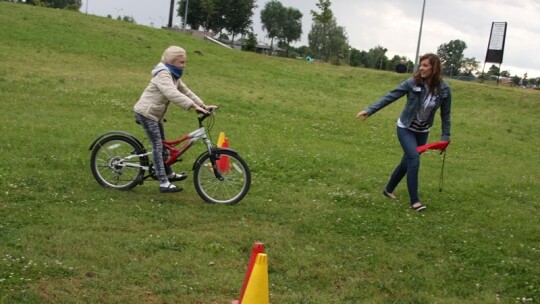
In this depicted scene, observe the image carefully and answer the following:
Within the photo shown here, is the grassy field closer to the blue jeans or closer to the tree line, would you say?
the blue jeans

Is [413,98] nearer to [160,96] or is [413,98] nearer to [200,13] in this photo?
[160,96]

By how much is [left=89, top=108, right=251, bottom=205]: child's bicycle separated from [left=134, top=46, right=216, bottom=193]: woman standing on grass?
0.18 m

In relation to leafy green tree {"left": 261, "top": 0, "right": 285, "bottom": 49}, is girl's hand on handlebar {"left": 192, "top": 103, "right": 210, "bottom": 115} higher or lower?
lower

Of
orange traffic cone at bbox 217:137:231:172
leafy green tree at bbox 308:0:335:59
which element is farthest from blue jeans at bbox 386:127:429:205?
leafy green tree at bbox 308:0:335:59

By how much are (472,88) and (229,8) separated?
65.7m

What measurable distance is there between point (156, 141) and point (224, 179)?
101 cm

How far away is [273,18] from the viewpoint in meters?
115

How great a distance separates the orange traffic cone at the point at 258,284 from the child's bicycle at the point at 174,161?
3608 millimetres

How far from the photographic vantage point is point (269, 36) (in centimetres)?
11644

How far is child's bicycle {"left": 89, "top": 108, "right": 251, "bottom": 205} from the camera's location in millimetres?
7641

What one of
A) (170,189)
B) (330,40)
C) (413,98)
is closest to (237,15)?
(330,40)

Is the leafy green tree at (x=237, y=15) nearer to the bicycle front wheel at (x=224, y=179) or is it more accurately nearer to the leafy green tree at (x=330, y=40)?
the leafy green tree at (x=330, y=40)

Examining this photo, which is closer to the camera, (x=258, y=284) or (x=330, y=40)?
(x=258, y=284)

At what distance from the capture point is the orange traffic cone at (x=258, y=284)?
4019mm
